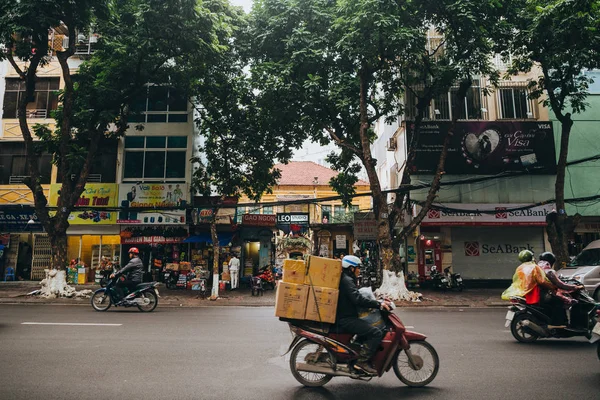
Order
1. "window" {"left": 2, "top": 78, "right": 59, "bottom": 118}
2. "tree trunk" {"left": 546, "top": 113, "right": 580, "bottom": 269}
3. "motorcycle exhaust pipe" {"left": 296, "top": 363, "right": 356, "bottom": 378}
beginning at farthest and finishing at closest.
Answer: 1. "window" {"left": 2, "top": 78, "right": 59, "bottom": 118}
2. "tree trunk" {"left": 546, "top": 113, "right": 580, "bottom": 269}
3. "motorcycle exhaust pipe" {"left": 296, "top": 363, "right": 356, "bottom": 378}

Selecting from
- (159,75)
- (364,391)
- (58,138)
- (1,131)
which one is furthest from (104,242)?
(364,391)

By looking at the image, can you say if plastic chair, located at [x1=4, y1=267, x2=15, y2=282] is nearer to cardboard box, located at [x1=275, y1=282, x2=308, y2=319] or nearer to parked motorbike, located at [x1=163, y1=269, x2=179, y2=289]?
parked motorbike, located at [x1=163, y1=269, x2=179, y2=289]

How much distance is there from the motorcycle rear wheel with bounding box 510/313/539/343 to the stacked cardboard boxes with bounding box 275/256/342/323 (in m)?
4.42

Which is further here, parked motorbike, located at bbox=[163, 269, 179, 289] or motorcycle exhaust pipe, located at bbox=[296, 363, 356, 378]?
parked motorbike, located at bbox=[163, 269, 179, 289]

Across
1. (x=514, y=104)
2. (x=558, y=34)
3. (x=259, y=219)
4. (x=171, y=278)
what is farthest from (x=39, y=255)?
(x=514, y=104)

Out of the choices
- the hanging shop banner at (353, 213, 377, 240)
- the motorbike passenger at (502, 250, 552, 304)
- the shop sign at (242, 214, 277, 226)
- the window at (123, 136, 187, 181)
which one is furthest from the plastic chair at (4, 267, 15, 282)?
the motorbike passenger at (502, 250, 552, 304)

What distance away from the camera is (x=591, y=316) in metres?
6.09

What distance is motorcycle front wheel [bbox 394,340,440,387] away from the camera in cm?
490

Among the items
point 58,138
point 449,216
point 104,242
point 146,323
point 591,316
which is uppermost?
point 58,138

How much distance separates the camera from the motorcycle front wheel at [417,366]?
4.90 metres

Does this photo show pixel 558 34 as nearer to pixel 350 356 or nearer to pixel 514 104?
pixel 514 104

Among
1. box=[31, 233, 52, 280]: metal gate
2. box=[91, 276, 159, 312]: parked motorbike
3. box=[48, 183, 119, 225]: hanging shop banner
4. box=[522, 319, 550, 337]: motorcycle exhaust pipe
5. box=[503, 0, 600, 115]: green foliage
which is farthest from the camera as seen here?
box=[31, 233, 52, 280]: metal gate

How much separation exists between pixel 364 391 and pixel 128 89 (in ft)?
47.4

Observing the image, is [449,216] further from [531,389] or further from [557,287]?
[531,389]
